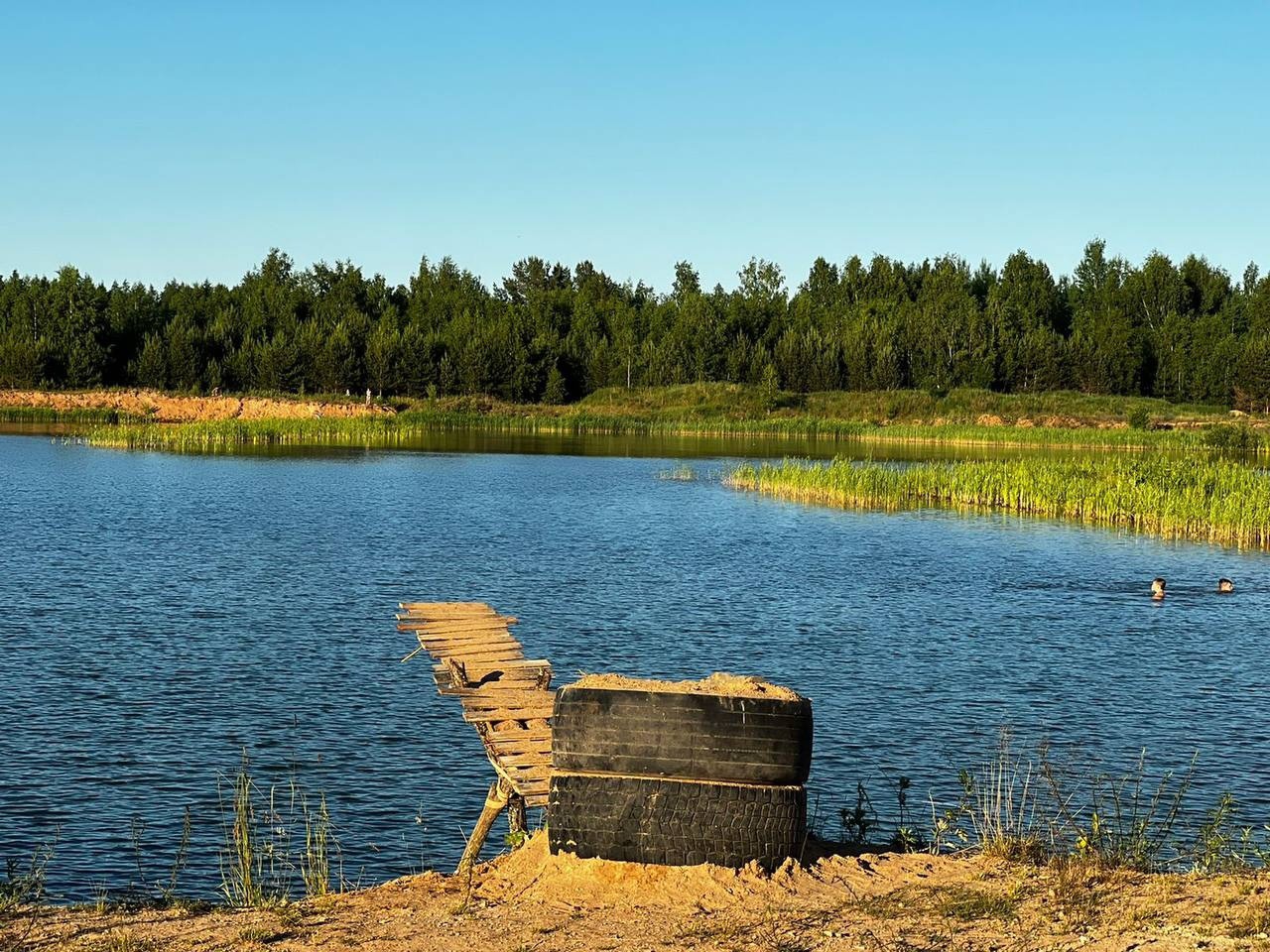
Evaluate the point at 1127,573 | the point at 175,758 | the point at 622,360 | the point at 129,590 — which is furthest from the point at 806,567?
the point at 622,360

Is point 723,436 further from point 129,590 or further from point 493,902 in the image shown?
point 493,902

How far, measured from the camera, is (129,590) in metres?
24.9

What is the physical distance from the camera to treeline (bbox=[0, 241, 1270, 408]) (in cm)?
11612

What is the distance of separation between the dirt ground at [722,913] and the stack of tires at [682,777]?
18cm

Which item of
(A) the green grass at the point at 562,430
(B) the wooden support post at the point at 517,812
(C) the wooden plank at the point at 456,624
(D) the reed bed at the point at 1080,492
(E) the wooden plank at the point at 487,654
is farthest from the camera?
(A) the green grass at the point at 562,430

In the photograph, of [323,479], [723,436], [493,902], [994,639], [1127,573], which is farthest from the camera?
[723,436]

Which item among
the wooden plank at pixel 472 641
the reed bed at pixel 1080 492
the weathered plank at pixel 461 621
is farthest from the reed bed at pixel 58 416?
the wooden plank at pixel 472 641

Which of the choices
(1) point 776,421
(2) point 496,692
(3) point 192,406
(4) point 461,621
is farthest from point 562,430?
(2) point 496,692

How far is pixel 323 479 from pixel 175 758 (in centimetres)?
3961

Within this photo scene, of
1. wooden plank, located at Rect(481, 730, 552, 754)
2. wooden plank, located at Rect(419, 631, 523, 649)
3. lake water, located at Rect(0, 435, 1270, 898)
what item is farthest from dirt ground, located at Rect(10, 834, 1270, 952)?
wooden plank, located at Rect(419, 631, 523, 649)

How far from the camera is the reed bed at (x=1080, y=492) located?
37.0 m

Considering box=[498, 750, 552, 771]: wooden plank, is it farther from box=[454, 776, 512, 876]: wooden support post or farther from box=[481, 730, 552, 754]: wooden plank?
box=[454, 776, 512, 876]: wooden support post

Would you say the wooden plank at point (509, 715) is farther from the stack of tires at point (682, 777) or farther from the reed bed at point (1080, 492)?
the reed bed at point (1080, 492)

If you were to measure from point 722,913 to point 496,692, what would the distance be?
6.21 m
